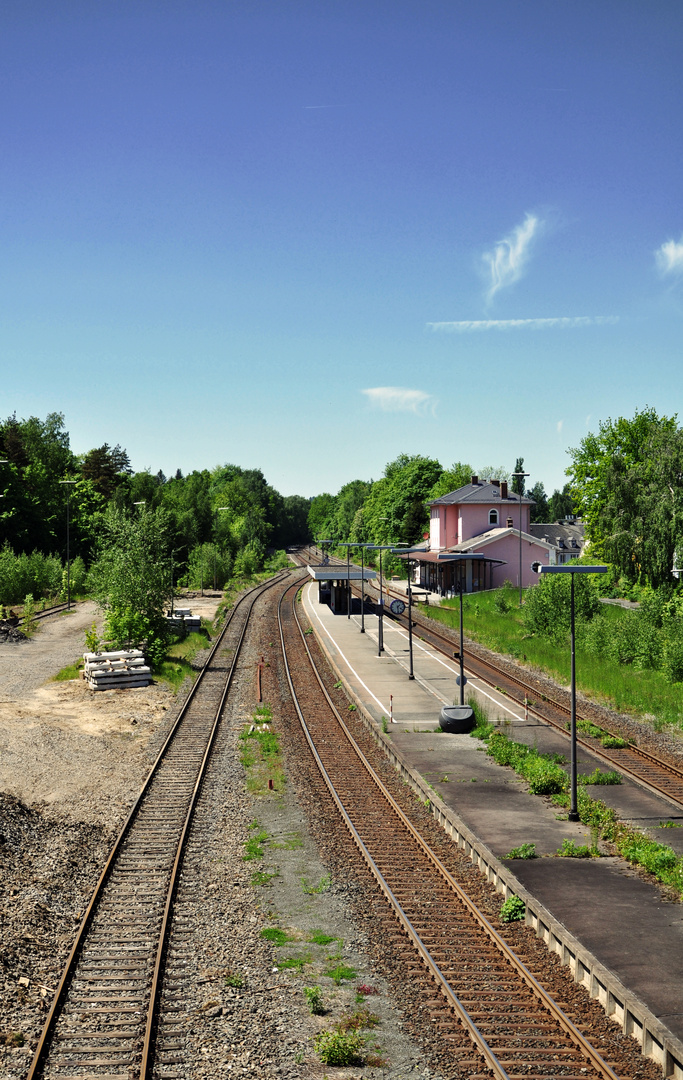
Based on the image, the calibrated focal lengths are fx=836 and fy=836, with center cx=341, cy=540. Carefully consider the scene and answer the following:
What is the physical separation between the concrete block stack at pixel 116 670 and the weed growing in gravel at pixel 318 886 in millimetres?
19429

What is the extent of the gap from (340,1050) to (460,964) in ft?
10.0

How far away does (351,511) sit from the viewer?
15788cm

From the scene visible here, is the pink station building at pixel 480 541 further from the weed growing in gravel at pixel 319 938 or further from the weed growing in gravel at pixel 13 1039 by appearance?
the weed growing in gravel at pixel 13 1039

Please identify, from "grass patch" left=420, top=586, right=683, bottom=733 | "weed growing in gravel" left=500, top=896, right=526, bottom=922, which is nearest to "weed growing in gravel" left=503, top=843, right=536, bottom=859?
"weed growing in gravel" left=500, top=896, right=526, bottom=922

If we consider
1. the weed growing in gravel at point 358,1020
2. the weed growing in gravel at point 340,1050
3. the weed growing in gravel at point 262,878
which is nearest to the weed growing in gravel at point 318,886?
the weed growing in gravel at point 262,878

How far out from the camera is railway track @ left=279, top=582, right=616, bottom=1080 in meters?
10.0

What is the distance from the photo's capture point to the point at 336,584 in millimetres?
62938

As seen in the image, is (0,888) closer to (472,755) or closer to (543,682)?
(472,755)

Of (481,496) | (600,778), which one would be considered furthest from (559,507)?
(600,778)

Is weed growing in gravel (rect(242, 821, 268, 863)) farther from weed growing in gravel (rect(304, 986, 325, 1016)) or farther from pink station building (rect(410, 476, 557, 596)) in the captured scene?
pink station building (rect(410, 476, 557, 596))

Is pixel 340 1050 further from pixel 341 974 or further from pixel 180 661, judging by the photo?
pixel 180 661

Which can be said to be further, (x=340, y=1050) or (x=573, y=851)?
(x=573, y=851)

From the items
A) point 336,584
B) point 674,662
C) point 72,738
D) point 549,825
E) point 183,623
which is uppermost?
point 336,584

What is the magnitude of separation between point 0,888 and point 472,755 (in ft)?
43.9
